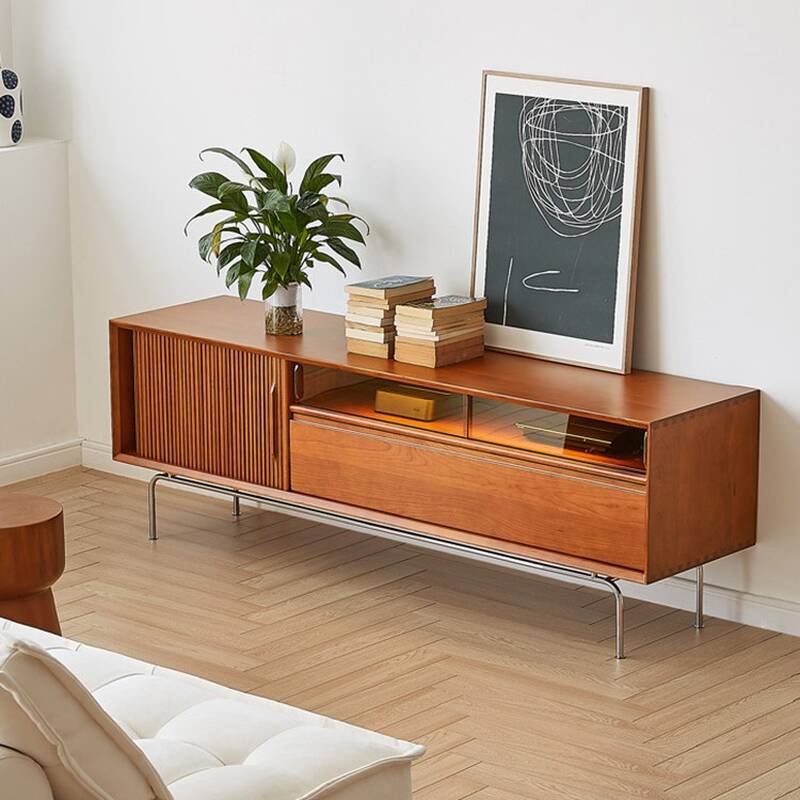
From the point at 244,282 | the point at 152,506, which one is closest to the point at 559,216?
the point at 244,282

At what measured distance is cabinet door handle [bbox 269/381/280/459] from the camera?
4.37m

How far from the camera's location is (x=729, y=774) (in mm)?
3234

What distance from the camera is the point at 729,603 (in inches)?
161

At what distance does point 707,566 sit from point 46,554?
5.61ft

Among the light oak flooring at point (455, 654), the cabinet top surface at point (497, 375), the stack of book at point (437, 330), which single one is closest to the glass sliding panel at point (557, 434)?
the cabinet top surface at point (497, 375)

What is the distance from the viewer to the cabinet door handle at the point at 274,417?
4.37 m

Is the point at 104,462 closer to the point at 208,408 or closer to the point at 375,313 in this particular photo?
the point at 208,408

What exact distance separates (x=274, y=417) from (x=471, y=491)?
0.68 m

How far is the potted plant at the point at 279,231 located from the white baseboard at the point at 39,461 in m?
1.29

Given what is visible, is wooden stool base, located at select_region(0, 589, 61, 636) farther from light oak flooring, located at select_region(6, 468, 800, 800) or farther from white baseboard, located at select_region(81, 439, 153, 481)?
white baseboard, located at select_region(81, 439, 153, 481)

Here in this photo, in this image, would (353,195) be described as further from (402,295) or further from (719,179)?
(719,179)

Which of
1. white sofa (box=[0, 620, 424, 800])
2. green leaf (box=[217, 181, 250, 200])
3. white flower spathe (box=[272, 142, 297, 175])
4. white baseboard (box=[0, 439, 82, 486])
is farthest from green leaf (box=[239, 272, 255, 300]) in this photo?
white sofa (box=[0, 620, 424, 800])

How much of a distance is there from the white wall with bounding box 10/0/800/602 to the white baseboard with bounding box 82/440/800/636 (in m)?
0.04

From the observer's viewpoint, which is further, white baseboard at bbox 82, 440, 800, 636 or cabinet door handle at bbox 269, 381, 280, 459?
cabinet door handle at bbox 269, 381, 280, 459
